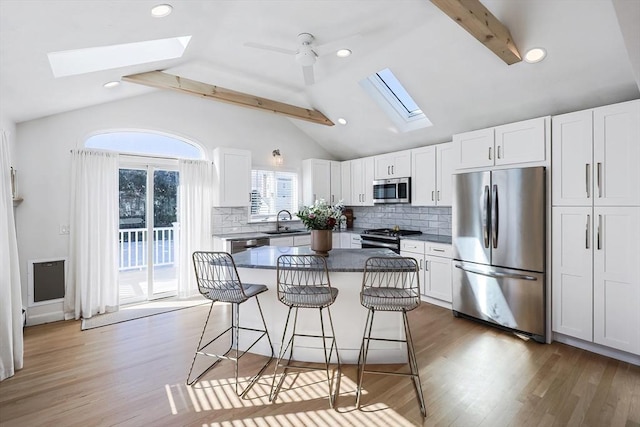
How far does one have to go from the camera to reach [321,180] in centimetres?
624

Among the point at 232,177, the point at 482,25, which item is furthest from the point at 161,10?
the point at 232,177

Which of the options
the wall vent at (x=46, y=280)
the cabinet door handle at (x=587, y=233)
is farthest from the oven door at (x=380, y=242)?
the wall vent at (x=46, y=280)

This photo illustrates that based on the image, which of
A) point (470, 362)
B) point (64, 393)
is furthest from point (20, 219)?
point (470, 362)

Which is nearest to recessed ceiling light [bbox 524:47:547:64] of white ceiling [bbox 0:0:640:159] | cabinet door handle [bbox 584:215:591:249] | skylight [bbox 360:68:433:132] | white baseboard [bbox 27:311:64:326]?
white ceiling [bbox 0:0:640:159]

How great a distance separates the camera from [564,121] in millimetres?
3150

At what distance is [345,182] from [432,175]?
2.03 meters

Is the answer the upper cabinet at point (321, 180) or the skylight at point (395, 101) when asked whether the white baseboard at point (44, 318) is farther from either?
the skylight at point (395, 101)

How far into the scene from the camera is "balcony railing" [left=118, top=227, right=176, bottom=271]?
465 centimetres

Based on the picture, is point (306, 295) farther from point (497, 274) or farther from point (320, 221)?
point (497, 274)

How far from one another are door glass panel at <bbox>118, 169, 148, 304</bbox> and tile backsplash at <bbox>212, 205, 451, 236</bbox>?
1.07 meters

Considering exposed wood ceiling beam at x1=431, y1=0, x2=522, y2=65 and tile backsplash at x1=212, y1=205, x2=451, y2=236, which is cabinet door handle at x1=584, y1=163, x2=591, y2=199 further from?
tile backsplash at x1=212, y1=205, x2=451, y2=236

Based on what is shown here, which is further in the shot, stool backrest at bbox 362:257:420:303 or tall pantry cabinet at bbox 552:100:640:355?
tall pantry cabinet at bbox 552:100:640:355

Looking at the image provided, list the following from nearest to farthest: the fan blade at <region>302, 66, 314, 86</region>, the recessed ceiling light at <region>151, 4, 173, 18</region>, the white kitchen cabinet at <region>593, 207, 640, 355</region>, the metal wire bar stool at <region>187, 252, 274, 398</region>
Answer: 1. the recessed ceiling light at <region>151, 4, 173, 18</region>
2. the metal wire bar stool at <region>187, 252, 274, 398</region>
3. the white kitchen cabinet at <region>593, 207, 640, 355</region>
4. the fan blade at <region>302, 66, 314, 86</region>

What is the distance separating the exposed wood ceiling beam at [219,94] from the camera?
12.3 feet
